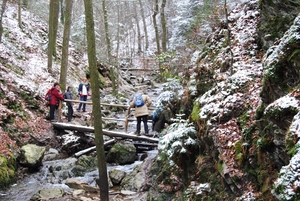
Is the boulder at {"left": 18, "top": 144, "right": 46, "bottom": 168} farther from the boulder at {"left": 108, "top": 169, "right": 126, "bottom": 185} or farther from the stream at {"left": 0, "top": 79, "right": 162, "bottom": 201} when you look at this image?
the boulder at {"left": 108, "top": 169, "right": 126, "bottom": 185}

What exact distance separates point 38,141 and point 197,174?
7261mm

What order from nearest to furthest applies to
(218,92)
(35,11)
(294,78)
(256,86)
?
(294,78) < (256,86) < (218,92) < (35,11)

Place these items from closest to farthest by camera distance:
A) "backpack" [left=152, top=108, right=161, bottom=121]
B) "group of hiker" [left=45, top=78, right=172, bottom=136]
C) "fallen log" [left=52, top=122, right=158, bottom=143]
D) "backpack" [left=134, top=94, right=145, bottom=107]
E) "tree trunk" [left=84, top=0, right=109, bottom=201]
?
"tree trunk" [left=84, top=0, right=109, bottom=201], "backpack" [left=152, top=108, right=161, bottom=121], "group of hiker" [left=45, top=78, right=172, bottom=136], "backpack" [left=134, top=94, right=145, bottom=107], "fallen log" [left=52, top=122, right=158, bottom=143]

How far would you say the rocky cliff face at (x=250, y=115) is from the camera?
11.7 ft

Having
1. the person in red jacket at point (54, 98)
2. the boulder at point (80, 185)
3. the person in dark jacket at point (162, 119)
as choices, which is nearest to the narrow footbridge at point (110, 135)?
the person in dark jacket at point (162, 119)

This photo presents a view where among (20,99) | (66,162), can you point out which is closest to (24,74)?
(20,99)

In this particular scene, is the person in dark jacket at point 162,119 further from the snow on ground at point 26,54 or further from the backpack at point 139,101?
the snow on ground at point 26,54

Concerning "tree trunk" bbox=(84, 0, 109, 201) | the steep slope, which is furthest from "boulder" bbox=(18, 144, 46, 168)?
"tree trunk" bbox=(84, 0, 109, 201)

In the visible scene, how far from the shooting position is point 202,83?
305 inches

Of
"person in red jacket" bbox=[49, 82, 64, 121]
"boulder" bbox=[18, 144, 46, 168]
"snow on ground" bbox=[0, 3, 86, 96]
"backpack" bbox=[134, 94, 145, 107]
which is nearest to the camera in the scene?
"boulder" bbox=[18, 144, 46, 168]

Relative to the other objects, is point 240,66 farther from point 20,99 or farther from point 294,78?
point 20,99

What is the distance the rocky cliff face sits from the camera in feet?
11.7

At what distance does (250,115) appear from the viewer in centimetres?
505

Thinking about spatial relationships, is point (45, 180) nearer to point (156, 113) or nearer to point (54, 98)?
point (156, 113)
